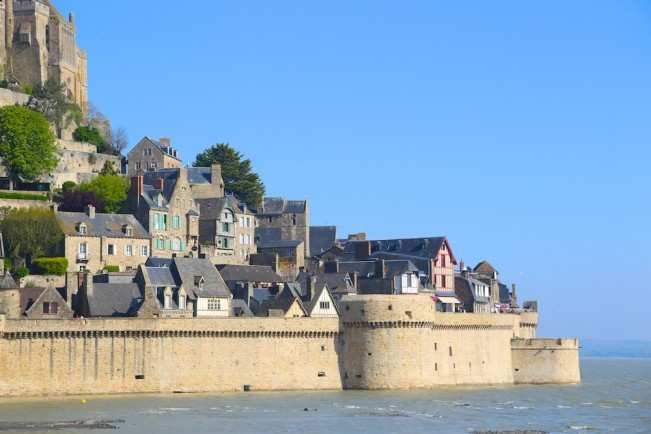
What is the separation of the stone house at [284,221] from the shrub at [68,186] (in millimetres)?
13385

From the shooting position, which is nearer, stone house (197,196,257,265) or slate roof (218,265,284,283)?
slate roof (218,265,284,283)

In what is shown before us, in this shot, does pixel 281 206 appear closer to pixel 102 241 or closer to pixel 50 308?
pixel 102 241

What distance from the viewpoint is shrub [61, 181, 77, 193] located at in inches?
3388

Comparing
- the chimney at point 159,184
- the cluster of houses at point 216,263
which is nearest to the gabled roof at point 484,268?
the cluster of houses at point 216,263

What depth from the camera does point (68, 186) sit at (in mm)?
86562

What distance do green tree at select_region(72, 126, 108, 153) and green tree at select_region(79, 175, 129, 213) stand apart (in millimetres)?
11027

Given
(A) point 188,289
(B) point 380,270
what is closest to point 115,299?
(A) point 188,289

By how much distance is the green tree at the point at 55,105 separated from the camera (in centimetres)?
9500

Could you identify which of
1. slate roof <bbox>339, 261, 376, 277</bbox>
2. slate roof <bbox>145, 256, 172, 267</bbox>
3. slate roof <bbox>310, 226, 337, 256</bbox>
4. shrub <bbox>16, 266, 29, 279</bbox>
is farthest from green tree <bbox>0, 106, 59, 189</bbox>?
slate roof <bbox>310, 226, 337, 256</bbox>

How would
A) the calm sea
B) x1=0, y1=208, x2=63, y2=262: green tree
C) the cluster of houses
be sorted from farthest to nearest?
1. x1=0, y1=208, x2=63, y2=262: green tree
2. the cluster of houses
3. the calm sea

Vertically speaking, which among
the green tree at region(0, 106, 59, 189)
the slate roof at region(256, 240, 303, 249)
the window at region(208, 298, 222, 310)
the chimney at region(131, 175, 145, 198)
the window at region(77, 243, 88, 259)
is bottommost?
the window at region(208, 298, 222, 310)

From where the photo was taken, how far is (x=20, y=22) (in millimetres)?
98875

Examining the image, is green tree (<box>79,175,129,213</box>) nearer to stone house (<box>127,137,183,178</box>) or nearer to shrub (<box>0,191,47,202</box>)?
shrub (<box>0,191,47,202</box>)

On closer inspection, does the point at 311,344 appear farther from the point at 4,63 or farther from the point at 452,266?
the point at 4,63
